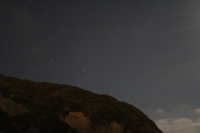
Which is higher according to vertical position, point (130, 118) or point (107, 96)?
point (107, 96)

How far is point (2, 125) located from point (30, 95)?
1560cm

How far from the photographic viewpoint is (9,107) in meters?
27.6

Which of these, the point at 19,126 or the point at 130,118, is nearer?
the point at 19,126

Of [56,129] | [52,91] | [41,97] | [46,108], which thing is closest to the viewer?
[56,129]

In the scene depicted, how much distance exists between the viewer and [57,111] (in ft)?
120

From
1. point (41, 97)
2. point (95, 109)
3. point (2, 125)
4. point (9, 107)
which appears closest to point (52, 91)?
point (41, 97)

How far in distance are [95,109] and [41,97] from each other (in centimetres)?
1337

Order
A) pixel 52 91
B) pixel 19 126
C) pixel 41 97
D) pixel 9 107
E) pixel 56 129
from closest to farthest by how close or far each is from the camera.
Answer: pixel 19 126, pixel 9 107, pixel 56 129, pixel 41 97, pixel 52 91

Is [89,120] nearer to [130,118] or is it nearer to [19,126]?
[130,118]

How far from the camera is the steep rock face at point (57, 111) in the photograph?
27906mm

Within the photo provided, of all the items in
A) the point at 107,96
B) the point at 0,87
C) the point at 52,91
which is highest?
the point at 107,96

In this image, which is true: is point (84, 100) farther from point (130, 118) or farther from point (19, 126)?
point (19, 126)

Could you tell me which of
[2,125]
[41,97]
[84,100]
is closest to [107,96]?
[84,100]

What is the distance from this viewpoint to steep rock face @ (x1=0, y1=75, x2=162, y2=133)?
2791 cm
